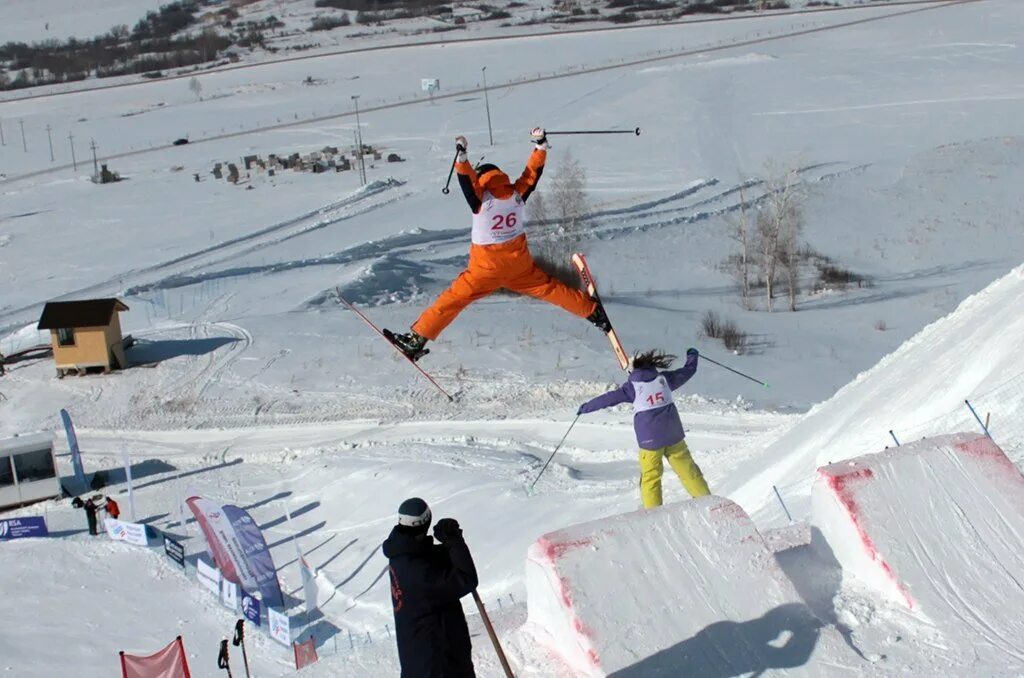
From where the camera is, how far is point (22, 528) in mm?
15781

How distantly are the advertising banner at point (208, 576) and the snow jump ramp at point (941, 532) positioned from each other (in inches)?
374

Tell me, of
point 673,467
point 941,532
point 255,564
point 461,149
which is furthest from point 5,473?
point 941,532

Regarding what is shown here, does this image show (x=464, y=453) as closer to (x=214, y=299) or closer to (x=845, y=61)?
(x=214, y=299)

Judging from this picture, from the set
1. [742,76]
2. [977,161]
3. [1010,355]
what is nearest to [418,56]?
[742,76]

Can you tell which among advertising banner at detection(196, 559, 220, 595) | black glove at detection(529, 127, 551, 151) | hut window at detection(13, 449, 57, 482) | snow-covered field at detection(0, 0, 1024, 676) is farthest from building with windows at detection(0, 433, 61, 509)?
black glove at detection(529, 127, 551, 151)

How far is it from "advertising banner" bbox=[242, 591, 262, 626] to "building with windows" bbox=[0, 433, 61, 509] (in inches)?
299

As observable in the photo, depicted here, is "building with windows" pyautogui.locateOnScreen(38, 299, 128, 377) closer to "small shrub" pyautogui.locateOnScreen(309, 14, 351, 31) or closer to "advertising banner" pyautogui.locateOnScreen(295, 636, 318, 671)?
"advertising banner" pyautogui.locateOnScreen(295, 636, 318, 671)

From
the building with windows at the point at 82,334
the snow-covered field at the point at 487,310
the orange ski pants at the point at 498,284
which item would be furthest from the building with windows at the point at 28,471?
the orange ski pants at the point at 498,284

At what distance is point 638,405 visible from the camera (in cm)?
791

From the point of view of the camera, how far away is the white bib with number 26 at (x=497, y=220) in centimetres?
841

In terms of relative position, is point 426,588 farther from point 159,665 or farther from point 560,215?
point 560,215

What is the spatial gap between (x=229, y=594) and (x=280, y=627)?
1381 mm

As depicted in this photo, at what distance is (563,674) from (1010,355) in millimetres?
5384

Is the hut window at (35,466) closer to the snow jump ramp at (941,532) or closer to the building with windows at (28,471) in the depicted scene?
the building with windows at (28,471)
